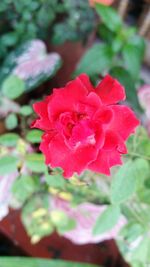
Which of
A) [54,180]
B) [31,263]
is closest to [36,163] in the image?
[54,180]

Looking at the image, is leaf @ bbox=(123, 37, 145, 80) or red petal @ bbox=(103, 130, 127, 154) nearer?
red petal @ bbox=(103, 130, 127, 154)

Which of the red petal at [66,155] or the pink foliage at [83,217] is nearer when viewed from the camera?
the red petal at [66,155]

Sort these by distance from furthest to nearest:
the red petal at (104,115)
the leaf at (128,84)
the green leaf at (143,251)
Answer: the leaf at (128,84) → the green leaf at (143,251) → the red petal at (104,115)

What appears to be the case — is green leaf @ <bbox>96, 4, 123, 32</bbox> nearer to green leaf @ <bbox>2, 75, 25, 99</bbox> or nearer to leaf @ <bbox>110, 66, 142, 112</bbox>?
leaf @ <bbox>110, 66, 142, 112</bbox>

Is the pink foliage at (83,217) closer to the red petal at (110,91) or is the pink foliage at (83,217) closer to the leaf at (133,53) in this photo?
the leaf at (133,53)

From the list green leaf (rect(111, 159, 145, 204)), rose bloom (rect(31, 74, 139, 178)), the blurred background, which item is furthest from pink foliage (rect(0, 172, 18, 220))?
rose bloom (rect(31, 74, 139, 178))

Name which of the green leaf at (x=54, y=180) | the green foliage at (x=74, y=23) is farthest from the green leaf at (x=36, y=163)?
the green foliage at (x=74, y=23)

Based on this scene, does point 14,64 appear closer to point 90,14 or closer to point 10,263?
point 90,14
